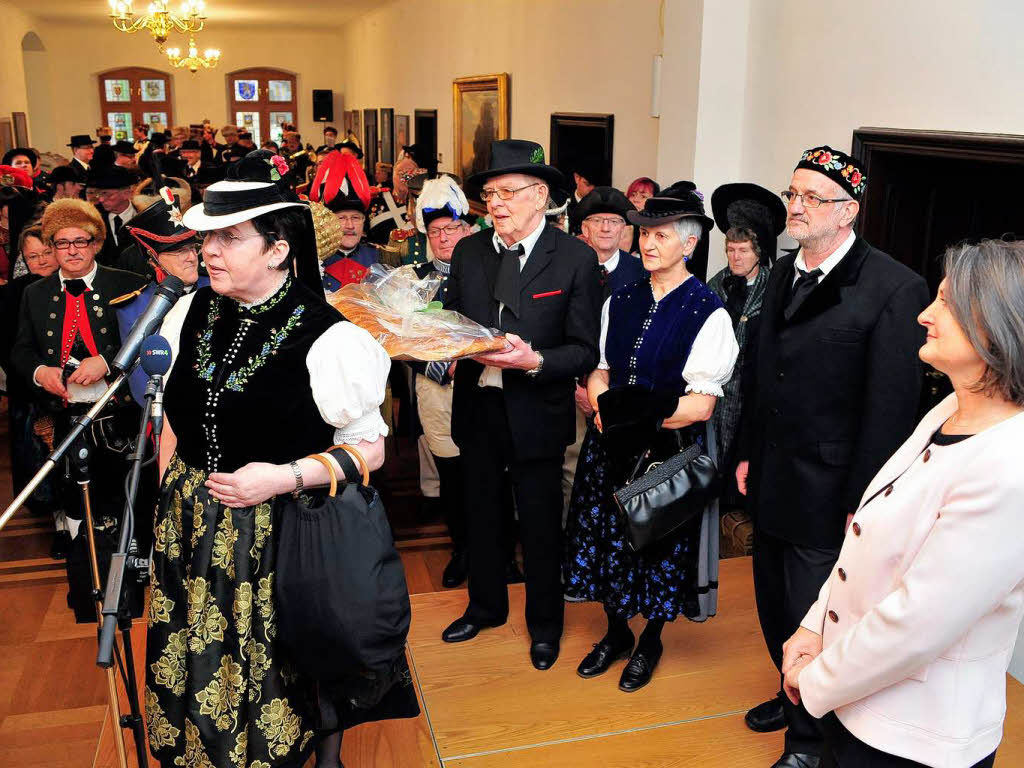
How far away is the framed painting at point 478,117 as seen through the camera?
381 inches

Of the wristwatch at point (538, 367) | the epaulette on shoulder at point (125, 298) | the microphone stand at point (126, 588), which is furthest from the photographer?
the epaulette on shoulder at point (125, 298)

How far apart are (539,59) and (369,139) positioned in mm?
10811

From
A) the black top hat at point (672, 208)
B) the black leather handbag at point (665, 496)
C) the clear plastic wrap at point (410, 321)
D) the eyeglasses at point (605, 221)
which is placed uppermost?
the black top hat at point (672, 208)

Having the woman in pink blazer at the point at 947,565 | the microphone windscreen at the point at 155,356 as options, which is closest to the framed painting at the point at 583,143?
the microphone windscreen at the point at 155,356

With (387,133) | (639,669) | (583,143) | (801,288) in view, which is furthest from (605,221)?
(387,133)

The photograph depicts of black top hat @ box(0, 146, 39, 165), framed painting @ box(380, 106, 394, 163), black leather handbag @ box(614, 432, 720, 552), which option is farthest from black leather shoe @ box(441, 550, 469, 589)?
framed painting @ box(380, 106, 394, 163)

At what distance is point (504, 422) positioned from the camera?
10.7ft

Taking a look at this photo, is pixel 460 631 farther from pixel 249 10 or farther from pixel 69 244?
pixel 249 10

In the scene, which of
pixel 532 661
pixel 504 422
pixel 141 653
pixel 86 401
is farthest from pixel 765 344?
pixel 86 401

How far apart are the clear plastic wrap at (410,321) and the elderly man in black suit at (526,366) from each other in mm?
166

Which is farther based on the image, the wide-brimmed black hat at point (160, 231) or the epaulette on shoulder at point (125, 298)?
the epaulette on shoulder at point (125, 298)

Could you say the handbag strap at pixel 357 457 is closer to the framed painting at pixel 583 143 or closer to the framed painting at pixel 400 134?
the framed painting at pixel 583 143

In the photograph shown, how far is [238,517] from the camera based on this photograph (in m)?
2.14

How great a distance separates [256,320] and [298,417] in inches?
10.1
